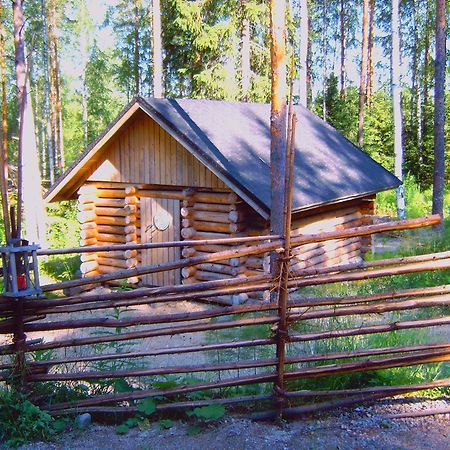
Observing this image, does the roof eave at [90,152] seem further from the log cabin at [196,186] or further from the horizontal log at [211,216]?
the horizontal log at [211,216]

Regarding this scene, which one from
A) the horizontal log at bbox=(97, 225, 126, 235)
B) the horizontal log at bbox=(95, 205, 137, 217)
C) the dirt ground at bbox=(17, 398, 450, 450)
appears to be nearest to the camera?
the dirt ground at bbox=(17, 398, 450, 450)

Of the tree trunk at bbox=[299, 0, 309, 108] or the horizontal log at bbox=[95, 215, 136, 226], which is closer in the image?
the horizontal log at bbox=[95, 215, 136, 226]

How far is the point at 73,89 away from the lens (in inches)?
2013

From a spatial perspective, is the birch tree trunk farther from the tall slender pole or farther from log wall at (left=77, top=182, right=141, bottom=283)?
log wall at (left=77, top=182, right=141, bottom=283)

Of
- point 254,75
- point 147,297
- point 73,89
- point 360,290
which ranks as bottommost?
point 360,290

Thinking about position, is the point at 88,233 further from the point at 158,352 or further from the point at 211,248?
the point at 158,352

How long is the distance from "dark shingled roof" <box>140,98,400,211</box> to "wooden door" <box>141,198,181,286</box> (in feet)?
5.75

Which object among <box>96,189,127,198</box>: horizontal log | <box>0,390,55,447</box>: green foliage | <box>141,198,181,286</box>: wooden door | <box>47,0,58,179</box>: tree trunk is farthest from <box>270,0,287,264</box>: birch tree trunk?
<box>47,0,58,179</box>: tree trunk

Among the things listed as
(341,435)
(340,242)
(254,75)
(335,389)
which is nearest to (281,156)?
(340,242)

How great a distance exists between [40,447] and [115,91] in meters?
52.1

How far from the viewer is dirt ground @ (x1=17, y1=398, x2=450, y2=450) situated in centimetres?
412

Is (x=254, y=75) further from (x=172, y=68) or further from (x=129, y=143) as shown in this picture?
(x=129, y=143)

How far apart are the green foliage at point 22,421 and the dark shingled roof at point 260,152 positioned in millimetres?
6485

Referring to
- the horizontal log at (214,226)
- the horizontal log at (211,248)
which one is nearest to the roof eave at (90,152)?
the horizontal log at (214,226)
